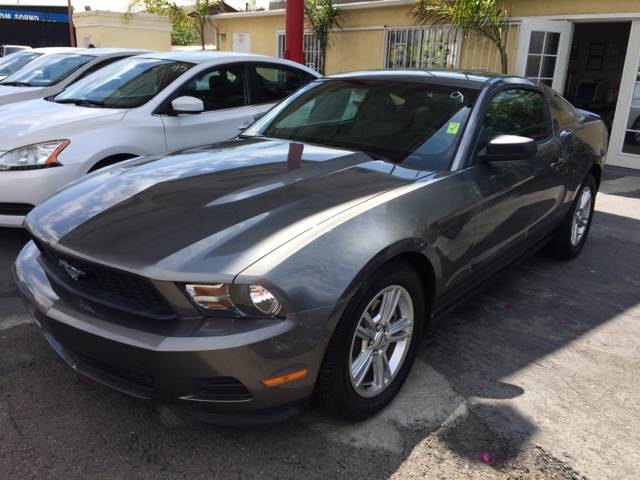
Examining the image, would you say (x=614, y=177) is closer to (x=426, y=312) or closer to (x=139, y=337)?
(x=426, y=312)

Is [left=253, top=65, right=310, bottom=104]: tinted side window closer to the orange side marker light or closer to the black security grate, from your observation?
the black security grate

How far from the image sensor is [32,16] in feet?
108

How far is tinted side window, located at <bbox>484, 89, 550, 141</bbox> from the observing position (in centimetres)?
360

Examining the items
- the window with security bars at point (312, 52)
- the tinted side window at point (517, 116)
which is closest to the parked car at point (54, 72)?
the tinted side window at point (517, 116)

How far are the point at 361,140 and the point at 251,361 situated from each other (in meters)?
1.80

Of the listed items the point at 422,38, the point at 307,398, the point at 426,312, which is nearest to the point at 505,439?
the point at 426,312

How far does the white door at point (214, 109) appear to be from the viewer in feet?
17.3

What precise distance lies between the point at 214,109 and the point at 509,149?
3.28 m

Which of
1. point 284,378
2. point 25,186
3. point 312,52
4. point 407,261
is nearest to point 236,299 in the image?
point 284,378

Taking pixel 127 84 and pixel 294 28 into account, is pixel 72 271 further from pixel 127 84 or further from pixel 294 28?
pixel 294 28

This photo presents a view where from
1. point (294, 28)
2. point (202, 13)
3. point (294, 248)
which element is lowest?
point (294, 248)

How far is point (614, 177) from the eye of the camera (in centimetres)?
875

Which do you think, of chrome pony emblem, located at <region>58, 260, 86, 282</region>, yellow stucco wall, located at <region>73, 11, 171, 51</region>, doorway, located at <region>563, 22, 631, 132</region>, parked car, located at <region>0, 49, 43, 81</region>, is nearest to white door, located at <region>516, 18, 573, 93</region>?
doorway, located at <region>563, 22, 631, 132</region>

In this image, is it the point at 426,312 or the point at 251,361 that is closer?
the point at 251,361
